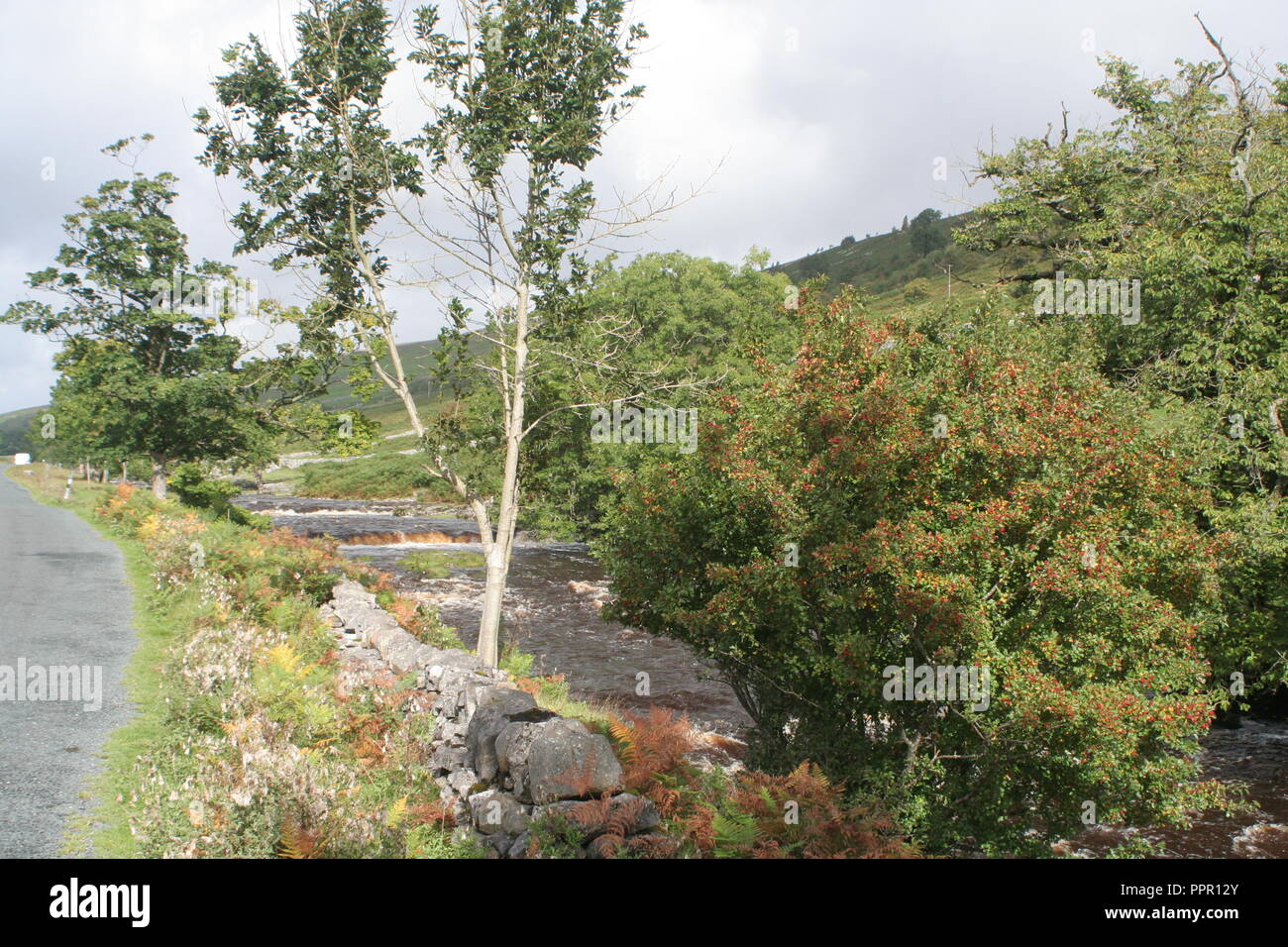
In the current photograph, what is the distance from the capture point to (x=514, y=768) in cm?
913

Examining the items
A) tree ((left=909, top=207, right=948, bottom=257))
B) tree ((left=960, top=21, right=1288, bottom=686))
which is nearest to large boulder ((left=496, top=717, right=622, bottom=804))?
tree ((left=960, top=21, right=1288, bottom=686))

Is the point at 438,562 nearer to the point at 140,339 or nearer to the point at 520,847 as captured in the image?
the point at 140,339

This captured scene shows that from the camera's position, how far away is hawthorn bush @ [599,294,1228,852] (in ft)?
35.3

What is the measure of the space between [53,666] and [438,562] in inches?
1018

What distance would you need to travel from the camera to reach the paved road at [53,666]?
7562 millimetres

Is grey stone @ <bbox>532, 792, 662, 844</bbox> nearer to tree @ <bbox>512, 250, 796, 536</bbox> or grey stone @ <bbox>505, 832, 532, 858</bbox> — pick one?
grey stone @ <bbox>505, 832, 532, 858</bbox>

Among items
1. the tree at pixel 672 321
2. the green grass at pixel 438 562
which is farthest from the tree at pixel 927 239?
the green grass at pixel 438 562

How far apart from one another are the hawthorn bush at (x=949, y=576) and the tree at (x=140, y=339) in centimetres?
2170

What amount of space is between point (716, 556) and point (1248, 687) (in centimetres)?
1437

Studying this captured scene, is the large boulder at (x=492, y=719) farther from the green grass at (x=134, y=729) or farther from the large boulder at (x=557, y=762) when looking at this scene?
the green grass at (x=134, y=729)

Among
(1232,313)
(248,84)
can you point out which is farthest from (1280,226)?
(248,84)

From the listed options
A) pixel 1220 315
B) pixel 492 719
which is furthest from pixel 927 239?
pixel 492 719

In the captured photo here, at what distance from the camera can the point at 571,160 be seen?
53.5 ft

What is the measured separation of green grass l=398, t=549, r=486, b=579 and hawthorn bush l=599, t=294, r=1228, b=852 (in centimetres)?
2219
